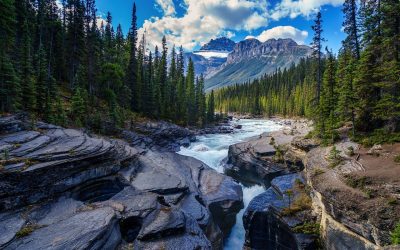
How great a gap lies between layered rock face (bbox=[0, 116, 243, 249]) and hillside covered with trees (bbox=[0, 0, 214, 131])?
8913 millimetres

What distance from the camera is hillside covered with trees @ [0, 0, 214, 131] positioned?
79.0 feet

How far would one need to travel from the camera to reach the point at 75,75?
118 ft

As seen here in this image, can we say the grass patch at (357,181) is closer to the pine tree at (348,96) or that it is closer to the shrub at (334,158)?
the shrub at (334,158)

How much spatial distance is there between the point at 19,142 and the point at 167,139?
28368mm

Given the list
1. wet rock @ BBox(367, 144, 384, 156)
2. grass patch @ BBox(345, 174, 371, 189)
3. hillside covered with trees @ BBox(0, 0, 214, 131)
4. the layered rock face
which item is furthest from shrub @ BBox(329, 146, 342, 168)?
hillside covered with trees @ BBox(0, 0, 214, 131)

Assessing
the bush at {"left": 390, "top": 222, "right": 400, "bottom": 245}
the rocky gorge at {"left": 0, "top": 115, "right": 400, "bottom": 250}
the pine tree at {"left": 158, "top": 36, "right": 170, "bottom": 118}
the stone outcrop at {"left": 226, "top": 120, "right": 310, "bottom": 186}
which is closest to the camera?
the bush at {"left": 390, "top": 222, "right": 400, "bottom": 245}

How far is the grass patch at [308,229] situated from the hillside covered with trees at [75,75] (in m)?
23.1

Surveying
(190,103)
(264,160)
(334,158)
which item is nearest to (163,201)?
(334,158)

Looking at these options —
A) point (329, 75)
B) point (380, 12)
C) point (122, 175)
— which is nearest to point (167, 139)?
point (122, 175)

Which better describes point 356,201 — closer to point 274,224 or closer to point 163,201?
point 274,224

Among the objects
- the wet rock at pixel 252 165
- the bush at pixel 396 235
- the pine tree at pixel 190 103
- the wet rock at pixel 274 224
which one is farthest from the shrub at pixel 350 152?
the pine tree at pixel 190 103

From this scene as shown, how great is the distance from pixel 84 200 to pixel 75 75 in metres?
27.9

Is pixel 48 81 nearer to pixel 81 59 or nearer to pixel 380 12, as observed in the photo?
pixel 81 59

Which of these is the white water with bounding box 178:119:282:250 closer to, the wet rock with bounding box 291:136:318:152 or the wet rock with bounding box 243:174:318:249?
the wet rock with bounding box 243:174:318:249
